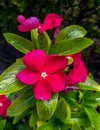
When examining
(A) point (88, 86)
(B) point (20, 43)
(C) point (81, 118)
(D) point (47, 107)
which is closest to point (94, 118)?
(C) point (81, 118)

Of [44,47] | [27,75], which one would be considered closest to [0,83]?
[27,75]

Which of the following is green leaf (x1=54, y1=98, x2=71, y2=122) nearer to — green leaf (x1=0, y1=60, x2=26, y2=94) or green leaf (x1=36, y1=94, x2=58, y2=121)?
green leaf (x1=36, y1=94, x2=58, y2=121)

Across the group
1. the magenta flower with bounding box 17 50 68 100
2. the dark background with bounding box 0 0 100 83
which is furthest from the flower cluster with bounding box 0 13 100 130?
the dark background with bounding box 0 0 100 83

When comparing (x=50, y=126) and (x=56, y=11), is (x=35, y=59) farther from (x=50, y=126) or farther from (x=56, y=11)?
(x=56, y=11)

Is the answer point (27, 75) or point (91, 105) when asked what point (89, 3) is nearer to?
point (91, 105)

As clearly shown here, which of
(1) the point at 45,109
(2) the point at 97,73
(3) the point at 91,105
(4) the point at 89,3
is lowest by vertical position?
(2) the point at 97,73

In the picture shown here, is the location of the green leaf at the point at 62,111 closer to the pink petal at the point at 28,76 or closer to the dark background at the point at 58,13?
the pink petal at the point at 28,76

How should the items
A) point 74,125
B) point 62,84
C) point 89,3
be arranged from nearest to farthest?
point 62,84, point 74,125, point 89,3
